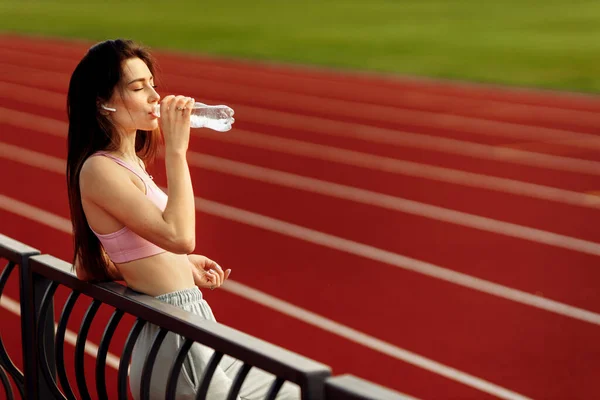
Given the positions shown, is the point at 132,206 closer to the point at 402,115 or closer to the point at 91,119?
the point at 91,119

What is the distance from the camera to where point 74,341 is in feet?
20.1

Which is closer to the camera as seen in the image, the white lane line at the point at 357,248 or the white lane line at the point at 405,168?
the white lane line at the point at 357,248

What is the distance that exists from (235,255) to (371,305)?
1.50 metres

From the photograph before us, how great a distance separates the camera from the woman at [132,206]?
2830mm

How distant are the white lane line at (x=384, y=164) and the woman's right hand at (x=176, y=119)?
23.2ft

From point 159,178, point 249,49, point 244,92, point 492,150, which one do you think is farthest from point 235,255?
point 249,49

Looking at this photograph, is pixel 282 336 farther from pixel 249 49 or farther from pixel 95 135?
pixel 249 49

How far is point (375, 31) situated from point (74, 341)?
61.9 feet

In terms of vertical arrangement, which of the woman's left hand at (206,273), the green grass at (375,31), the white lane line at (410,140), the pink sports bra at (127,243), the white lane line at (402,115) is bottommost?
the woman's left hand at (206,273)

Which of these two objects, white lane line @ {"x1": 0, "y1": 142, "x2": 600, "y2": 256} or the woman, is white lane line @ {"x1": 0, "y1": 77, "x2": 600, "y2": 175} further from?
the woman

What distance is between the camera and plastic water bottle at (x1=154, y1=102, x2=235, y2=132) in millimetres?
2842

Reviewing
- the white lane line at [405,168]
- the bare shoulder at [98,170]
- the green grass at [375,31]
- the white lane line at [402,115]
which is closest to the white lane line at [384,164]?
the white lane line at [405,168]

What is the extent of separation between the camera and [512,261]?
7.70m

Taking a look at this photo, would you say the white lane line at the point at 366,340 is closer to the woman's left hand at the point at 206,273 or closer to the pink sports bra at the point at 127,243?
the woman's left hand at the point at 206,273
